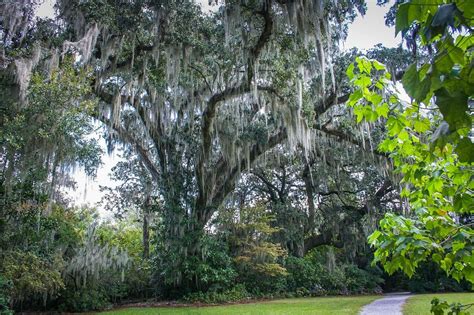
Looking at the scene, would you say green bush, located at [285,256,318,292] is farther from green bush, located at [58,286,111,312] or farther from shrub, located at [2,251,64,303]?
shrub, located at [2,251,64,303]

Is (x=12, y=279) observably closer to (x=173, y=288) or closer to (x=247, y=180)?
(x=173, y=288)

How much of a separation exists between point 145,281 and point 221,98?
287 inches

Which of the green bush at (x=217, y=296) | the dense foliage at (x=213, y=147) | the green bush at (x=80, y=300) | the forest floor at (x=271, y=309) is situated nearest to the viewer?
the dense foliage at (x=213, y=147)

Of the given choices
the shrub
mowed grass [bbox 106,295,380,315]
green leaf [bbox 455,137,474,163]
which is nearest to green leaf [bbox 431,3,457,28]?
green leaf [bbox 455,137,474,163]

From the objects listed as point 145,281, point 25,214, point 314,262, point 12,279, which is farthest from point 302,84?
point 314,262

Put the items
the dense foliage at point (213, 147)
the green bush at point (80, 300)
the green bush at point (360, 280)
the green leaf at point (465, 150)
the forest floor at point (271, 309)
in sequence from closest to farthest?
the green leaf at point (465, 150)
the dense foliage at point (213, 147)
the forest floor at point (271, 309)
the green bush at point (80, 300)
the green bush at point (360, 280)

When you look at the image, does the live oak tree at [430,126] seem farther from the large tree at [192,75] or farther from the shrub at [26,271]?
the shrub at [26,271]

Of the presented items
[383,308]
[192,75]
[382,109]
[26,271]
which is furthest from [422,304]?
[382,109]

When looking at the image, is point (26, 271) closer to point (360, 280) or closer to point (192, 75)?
point (192, 75)

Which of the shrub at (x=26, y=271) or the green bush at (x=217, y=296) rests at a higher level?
the shrub at (x=26, y=271)

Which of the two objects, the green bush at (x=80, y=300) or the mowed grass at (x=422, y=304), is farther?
the green bush at (x=80, y=300)

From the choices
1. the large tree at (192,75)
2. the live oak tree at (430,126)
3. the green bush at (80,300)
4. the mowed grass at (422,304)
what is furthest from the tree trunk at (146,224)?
the live oak tree at (430,126)

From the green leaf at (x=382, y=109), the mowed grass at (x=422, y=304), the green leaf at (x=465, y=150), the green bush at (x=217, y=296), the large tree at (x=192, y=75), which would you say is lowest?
the mowed grass at (x=422, y=304)

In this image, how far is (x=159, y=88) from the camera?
10.3m
